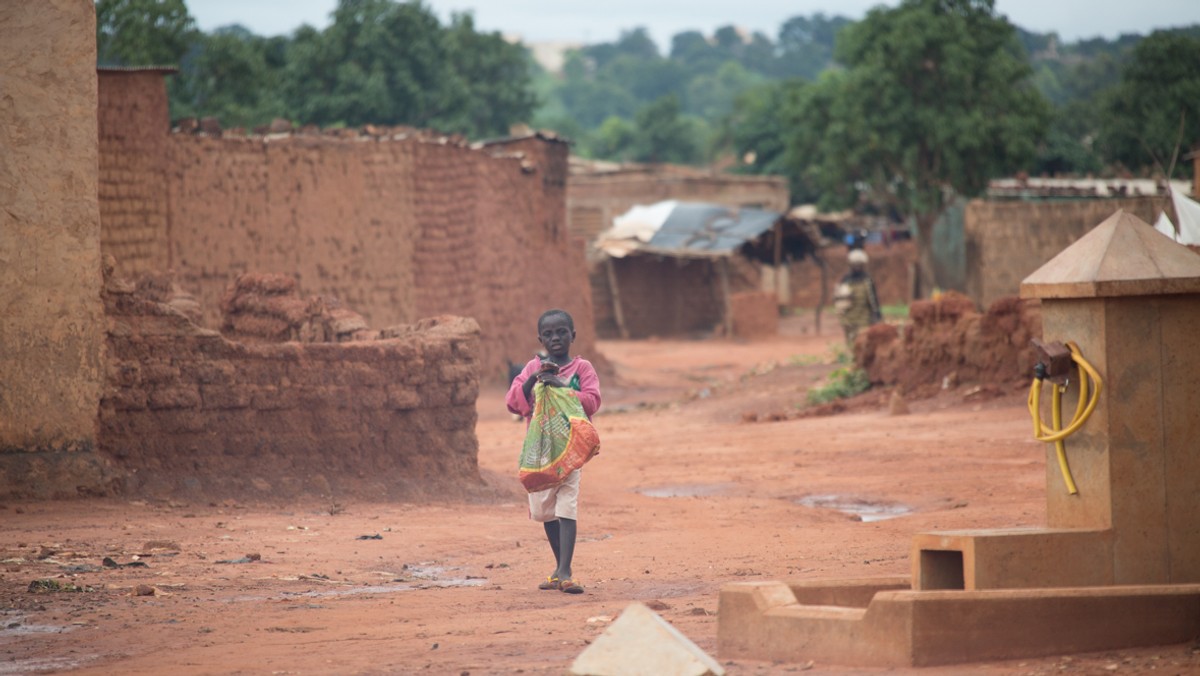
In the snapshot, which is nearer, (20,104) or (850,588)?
(850,588)

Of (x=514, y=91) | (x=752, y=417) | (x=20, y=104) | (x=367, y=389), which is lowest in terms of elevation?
(x=752, y=417)

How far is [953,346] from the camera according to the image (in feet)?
49.6

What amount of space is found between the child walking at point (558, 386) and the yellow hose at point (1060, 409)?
215 centimetres

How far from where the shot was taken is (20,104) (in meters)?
8.70

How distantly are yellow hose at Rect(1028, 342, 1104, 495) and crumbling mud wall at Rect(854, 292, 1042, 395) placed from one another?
8756mm

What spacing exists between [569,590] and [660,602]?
22.2 inches

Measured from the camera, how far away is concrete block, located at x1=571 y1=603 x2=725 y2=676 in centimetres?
429

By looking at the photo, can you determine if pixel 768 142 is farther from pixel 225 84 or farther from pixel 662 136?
pixel 225 84

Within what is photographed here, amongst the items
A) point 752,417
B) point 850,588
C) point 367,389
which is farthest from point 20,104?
point 752,417

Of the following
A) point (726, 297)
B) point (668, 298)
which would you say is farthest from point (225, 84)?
point (726, 297)

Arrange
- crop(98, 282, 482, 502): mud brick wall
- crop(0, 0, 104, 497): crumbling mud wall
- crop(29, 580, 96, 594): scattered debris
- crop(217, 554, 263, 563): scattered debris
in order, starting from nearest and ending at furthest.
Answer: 1. crop(29, 580, 96, 594): scattered debris
2. crop(217, 554, 263, 563): scattered debris
3. crop(0, 0, 104, 497): crumbling mud wall
4. crop(98, 282, 482, 502): mud brick wall

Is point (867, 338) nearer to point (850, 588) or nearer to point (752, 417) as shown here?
point (752, 417)

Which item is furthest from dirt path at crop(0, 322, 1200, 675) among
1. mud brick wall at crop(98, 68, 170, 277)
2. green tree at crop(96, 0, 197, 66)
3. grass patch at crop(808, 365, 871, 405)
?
green tree at crop(96, 0, 197, 66)

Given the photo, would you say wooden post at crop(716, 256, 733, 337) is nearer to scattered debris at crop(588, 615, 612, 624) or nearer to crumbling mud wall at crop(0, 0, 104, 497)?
crumbling mud wall at crop(0, 0, 104, 497)
